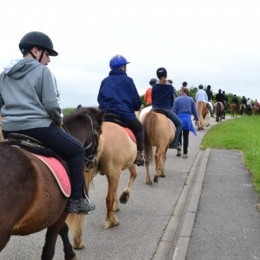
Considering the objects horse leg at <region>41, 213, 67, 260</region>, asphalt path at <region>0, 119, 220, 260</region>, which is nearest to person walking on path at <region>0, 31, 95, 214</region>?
horse leg at <region>41, 213, 67, 260</region>

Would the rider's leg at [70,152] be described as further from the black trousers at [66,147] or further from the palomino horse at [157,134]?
the palomino horse at [157,134]

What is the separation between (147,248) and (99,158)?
1.50m

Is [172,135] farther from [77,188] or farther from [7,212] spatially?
[7,212]

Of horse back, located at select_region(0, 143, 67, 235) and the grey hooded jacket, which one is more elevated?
the grey hooded jacket

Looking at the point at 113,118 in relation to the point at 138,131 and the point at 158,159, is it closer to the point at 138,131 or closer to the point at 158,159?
the point at 138,131

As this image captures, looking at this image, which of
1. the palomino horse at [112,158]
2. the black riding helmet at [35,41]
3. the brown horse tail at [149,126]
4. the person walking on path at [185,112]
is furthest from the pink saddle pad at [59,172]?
the person walking on path at [185,112]

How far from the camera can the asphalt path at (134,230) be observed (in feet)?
20.9

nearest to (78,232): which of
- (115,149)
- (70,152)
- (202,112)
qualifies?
(115,149)

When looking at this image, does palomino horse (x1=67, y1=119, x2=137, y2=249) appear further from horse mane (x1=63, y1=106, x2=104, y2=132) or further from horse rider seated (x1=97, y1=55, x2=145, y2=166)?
horse mane (x1=63, y1=106, x2=104, y2=132)

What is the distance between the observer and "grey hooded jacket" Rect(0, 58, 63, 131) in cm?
466

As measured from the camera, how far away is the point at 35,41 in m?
4.83

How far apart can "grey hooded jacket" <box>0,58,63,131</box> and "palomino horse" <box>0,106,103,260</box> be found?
1.62 feet

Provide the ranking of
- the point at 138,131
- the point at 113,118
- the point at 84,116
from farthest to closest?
the point at 138,131 → the point at 113,118 → the point at 84,116

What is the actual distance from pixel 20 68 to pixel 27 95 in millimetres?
260
